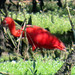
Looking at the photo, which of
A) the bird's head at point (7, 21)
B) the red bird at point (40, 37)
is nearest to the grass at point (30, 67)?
the bird's head at point (7, 21)

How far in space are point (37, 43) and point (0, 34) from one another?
1.17 m

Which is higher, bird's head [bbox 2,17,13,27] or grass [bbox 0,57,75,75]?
bird's head [bbox 2,17,13,27]

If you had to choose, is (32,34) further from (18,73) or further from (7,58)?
(18,73)

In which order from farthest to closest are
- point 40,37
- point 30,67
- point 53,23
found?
point 53,23 → point 40,37 → point 30,67

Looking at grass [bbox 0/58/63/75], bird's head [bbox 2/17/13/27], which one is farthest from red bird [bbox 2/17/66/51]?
grass [bbox 0/58/63/75]

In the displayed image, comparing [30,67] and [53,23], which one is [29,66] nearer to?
[30,67]

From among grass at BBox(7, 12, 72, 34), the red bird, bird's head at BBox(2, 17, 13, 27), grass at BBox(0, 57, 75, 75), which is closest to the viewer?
grass at BBox(0, 57, 75, 75)

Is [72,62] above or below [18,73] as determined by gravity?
above

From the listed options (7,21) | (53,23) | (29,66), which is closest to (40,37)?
(7,21)

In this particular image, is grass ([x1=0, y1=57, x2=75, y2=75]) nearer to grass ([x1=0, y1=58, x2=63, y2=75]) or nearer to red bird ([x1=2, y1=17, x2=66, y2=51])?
grass ([x1=0, y1=58, x2=63, y2=75])

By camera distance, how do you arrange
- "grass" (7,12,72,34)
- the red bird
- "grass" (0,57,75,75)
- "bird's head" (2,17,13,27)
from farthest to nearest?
"grass" (7,12,72,34), the red bird, "bird's head" (2,17,13,27), "grass" (0,57,75,75)

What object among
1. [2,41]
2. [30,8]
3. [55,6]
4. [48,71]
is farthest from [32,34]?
[55,6]

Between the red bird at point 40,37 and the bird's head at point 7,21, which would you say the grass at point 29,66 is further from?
the red bird at point 40,37

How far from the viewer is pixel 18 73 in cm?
363
